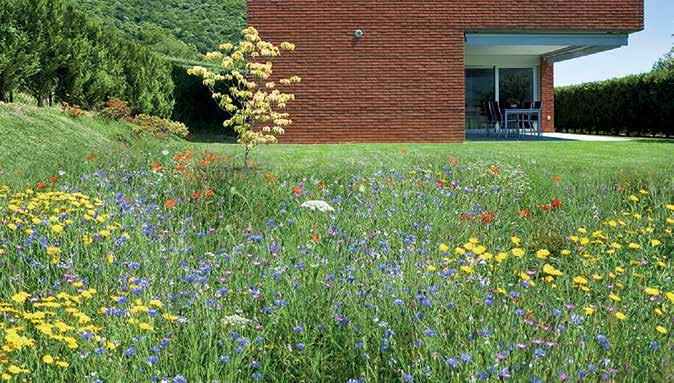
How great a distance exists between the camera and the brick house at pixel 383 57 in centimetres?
1608

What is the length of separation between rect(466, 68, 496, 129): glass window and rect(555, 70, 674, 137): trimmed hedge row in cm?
477

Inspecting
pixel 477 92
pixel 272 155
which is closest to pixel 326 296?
pixel 272 155

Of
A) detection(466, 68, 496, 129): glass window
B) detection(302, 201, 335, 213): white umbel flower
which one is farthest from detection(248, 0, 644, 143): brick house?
detection(302, 201, 335, 213): white umbel flower

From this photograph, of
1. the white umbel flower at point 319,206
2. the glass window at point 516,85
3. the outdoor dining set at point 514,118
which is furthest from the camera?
the glass window at point 516,85

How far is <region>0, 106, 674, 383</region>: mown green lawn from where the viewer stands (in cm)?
233

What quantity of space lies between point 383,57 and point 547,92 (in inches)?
325

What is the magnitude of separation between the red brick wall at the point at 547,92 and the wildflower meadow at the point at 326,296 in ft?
55.8

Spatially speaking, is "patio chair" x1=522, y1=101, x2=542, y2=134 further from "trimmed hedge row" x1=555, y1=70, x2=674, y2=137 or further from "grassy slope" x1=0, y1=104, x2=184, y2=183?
"grassy slope" x1=0, y1=104, x2=184, y2=183

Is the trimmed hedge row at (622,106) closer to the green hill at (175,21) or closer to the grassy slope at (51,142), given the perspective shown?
the grassy slope at (51,142)

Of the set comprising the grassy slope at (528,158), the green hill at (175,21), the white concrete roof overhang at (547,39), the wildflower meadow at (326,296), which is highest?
the green hill at (175,21)

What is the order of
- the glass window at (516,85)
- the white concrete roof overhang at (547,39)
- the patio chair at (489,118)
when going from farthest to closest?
the glass window at (516,85), the patio chair at (489,118), the white concrete roof overhang at (547,39)

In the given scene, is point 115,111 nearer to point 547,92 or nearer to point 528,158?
point 528,158

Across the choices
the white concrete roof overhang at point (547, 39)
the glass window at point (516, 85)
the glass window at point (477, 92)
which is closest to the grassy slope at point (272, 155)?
the white concrete roof overhang at point (547, 39)

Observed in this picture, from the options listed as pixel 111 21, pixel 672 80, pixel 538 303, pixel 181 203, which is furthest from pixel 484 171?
pixel 111 21
